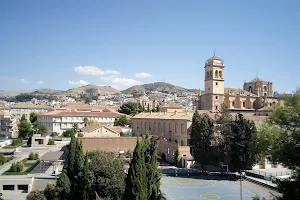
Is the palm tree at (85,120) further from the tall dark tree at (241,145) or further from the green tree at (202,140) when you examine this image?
the tall dark tree at (241,145)

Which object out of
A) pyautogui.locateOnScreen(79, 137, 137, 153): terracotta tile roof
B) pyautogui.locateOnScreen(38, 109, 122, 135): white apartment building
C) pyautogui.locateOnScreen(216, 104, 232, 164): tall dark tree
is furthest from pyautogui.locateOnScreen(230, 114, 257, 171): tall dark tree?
pyautogui.locateOnScreen(38, 109, 122, 135): white apartment building

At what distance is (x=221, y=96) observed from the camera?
70125 millimetres

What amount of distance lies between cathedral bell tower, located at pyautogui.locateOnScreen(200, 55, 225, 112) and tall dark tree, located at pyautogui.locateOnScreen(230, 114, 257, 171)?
27.3 metres

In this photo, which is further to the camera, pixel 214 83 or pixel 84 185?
pixel 214 83

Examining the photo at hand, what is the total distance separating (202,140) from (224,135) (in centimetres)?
340

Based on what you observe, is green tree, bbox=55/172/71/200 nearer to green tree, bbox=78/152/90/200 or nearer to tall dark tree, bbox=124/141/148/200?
green tree, bbox=78/152/90/200

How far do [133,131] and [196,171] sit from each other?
108ft

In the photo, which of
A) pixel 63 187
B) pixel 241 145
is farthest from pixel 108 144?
pixel 63 187

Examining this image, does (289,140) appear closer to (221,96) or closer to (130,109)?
(221,96)

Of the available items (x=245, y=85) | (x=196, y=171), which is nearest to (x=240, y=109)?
(x=245, y=85)

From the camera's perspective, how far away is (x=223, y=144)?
44.7 m

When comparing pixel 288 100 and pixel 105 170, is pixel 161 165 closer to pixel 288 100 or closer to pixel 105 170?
pixel 105 170

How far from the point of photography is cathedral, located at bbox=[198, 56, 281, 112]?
68.9 meters

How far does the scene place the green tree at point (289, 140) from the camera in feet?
44.7
